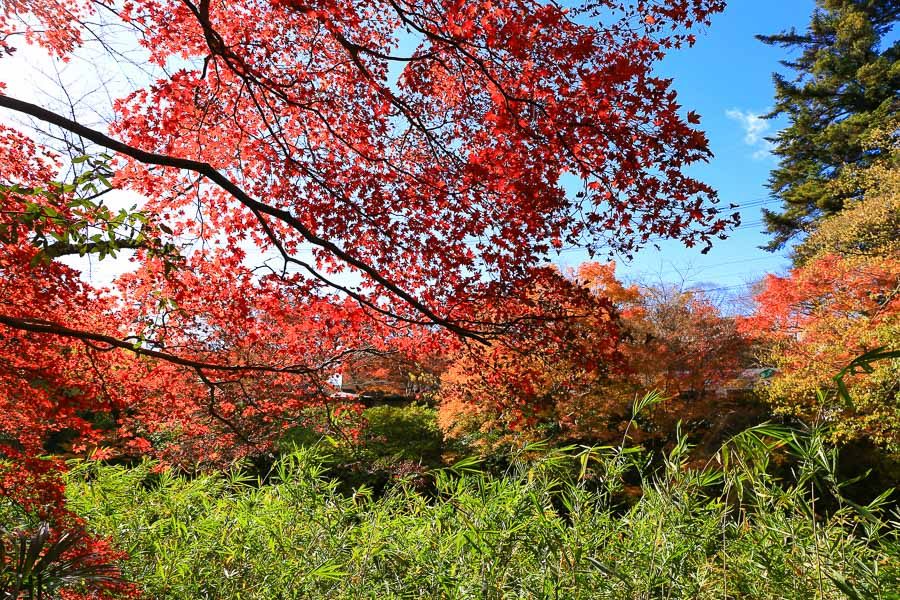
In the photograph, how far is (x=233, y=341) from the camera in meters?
7.32

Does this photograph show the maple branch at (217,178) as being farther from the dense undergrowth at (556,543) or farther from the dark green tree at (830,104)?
the dark green tree at (830,104)

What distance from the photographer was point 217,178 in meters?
3.41

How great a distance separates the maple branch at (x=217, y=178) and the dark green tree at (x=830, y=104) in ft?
53.3

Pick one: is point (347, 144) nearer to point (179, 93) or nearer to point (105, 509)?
point (179, 93)

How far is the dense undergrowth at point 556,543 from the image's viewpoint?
5.37 feet

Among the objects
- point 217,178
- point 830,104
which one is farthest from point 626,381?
point 830,104

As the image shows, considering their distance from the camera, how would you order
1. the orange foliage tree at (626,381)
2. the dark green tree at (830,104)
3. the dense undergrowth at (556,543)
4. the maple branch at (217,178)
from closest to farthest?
the dense undergrowth at (556,543)
the maple branch at (217,178)
the orange foliage tree at (626,381)
the dark green tree at (830,104)

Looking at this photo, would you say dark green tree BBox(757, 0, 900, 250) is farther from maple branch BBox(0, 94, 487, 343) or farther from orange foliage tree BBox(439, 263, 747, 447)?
maple branch BBox(0, 94, 487, 343)

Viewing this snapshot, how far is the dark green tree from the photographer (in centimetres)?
1603

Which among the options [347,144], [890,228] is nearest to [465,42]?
[347,144]

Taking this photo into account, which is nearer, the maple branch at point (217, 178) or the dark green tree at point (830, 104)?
the maple branch at point (217, 178)

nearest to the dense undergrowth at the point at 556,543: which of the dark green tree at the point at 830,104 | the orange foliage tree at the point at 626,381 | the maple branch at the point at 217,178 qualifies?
the maple branch at the point at 217,178

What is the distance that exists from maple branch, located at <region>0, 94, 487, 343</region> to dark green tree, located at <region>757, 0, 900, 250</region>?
16.2 m

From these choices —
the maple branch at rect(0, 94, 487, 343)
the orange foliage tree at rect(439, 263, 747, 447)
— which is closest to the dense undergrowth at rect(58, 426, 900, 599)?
the maple branch at rect(0, 94, 487, 343)
